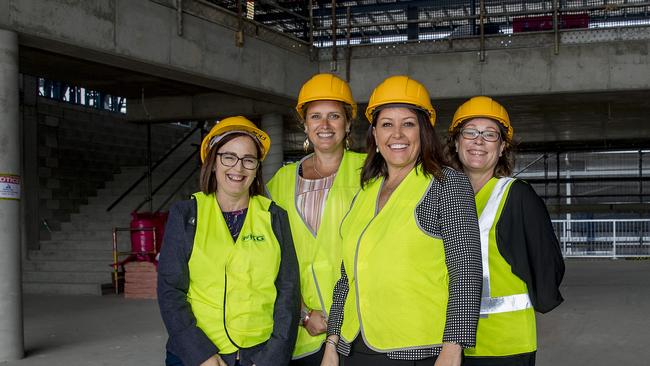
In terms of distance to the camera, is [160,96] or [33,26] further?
[160,96]

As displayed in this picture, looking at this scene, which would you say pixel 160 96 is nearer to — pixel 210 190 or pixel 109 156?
pixel 109 156

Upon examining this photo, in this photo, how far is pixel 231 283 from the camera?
2.53 meters

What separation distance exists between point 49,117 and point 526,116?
10540mm

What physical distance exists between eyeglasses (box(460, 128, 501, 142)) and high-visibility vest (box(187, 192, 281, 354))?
3.16 feet

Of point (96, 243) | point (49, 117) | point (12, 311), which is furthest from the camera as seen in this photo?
point (49, 117)

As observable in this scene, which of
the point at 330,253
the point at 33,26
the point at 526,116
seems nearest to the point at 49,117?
the point at 33,26

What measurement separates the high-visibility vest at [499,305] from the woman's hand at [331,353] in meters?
0.52

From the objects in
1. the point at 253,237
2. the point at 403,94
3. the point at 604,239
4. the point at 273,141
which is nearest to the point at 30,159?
the point at 273,141

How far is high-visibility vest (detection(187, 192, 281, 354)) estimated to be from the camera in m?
2.54

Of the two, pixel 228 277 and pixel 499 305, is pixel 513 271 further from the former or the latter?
pixel 228 277

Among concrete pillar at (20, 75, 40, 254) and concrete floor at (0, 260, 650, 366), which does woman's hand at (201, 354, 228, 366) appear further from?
concrete pillar at (20, 75, 40, 254)

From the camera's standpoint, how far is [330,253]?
3.01 meters

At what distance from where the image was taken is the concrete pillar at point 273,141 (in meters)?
13.8

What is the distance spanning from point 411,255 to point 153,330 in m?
6.74
